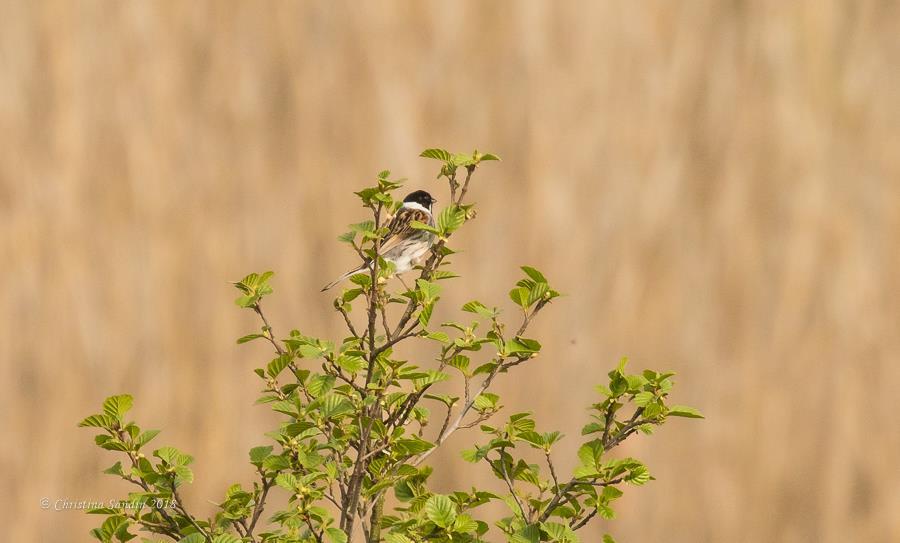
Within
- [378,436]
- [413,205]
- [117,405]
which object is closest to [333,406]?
[378,436]

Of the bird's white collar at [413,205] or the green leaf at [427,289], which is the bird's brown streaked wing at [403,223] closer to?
the bird's white collar at [413,205]

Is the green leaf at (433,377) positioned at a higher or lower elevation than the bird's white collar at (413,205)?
lower

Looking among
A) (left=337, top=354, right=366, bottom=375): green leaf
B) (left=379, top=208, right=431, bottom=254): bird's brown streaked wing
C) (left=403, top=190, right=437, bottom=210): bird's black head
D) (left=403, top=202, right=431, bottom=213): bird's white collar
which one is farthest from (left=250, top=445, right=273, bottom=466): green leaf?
(left=403, top=190, right=437, bottom=210): bird's black head

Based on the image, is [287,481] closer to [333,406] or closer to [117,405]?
[333,406]

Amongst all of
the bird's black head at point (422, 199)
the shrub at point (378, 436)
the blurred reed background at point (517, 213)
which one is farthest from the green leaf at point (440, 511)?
the blurred reed background at point (517, 213)

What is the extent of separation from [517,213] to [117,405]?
257 centimetres

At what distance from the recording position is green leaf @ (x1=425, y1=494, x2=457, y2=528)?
1.80 meters

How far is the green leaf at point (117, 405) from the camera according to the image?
1830 mm

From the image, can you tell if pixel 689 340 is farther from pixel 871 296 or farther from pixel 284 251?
pixel 284 251

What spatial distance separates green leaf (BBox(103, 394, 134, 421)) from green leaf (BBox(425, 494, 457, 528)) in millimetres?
544

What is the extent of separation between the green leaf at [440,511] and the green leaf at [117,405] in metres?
0.54

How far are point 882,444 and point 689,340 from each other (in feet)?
2.70

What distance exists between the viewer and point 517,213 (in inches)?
166

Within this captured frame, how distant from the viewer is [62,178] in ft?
13.8
